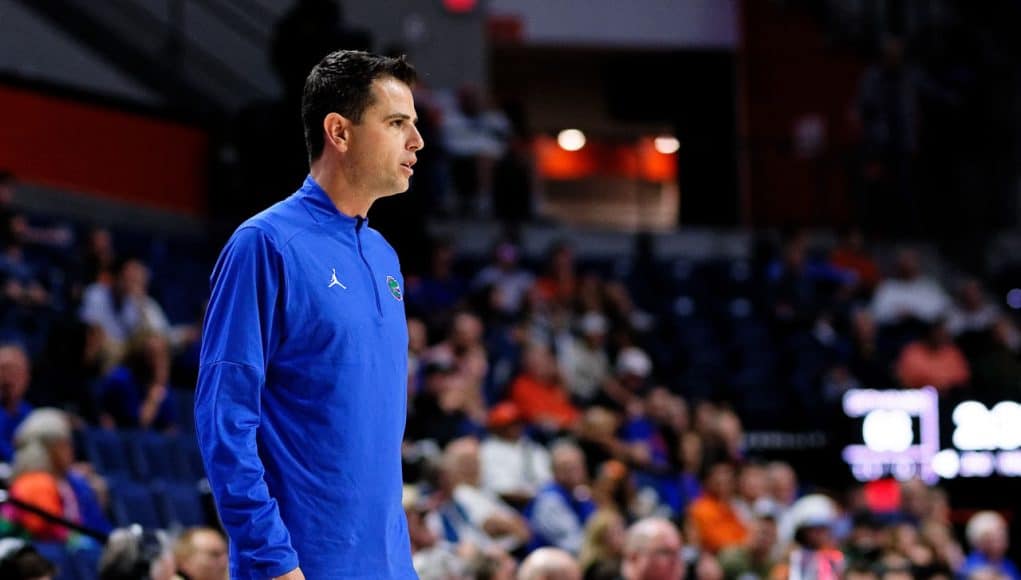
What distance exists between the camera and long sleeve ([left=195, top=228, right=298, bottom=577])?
2613 millimetres

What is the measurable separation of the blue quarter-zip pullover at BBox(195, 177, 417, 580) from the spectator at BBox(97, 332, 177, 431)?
536 cm

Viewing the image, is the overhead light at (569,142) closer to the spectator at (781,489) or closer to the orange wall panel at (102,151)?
the orange wall panel at (102,151)

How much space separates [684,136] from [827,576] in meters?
11.9

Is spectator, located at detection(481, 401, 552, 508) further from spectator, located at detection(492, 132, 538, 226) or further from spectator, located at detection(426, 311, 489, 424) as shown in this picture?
spectator, located at detection(492, 132, 538, 226)

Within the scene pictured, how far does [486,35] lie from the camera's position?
16.0 metres

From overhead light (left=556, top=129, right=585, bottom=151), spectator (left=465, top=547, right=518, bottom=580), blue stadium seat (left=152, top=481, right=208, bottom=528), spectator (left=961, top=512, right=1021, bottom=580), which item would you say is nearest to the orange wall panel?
blue stadium seat (left=152, top=481, right=208, bottom=528)

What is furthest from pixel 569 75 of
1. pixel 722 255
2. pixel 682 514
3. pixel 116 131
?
pixel 682 514

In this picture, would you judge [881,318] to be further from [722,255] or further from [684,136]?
[684,136]

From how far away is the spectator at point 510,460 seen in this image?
9.02 meters

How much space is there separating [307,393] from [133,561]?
5.90 ft

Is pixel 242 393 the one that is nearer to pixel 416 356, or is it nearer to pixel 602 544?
pixel 602 544

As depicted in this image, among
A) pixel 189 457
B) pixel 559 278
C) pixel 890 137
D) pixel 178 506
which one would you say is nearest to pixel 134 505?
pixel 178 506

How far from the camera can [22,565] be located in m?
4.36

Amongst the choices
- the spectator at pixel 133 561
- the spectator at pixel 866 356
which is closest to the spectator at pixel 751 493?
the spectator at pixel 866 356
